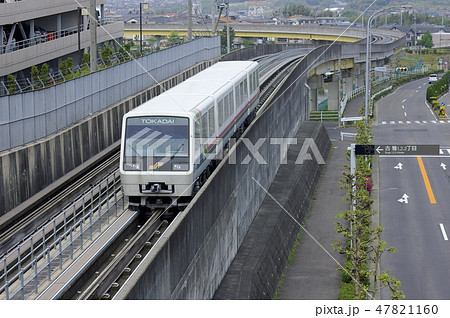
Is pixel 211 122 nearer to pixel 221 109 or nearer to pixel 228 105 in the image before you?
pixel 221 109

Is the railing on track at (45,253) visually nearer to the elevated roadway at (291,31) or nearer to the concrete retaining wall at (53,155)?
the concrete retaining wall at (53,155)

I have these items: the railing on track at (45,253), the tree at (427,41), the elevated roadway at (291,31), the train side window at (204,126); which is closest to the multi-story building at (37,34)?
the train side window at (204,126)

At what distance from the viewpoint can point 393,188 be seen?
1740 inches

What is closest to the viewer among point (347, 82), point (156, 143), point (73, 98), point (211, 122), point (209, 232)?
point (209, 232)

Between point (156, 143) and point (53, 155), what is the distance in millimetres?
6657

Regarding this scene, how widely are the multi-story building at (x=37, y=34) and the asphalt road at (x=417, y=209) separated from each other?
17.8m

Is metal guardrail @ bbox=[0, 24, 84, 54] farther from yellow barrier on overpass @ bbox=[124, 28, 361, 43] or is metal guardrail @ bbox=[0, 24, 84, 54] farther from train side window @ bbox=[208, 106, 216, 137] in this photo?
yellow barrier on overpass @ bbox=[124, 28, 361, 43]

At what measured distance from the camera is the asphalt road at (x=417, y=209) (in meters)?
29.6

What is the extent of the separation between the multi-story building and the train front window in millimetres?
21369

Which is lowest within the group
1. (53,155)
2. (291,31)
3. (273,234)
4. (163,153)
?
(273,234)

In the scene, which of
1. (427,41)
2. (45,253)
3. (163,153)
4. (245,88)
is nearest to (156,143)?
(163,153)

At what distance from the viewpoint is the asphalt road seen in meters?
29.6

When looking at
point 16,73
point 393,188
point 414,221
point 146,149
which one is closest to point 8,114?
point 146,149

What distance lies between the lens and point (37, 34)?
6047cm
